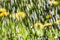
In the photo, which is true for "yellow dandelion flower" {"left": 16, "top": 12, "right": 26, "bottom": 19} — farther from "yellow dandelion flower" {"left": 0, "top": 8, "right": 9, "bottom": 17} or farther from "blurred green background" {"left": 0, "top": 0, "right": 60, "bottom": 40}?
"yellow dandelion flower" {"left": 0, "top": 8, "right": 9, "bottom": 17}

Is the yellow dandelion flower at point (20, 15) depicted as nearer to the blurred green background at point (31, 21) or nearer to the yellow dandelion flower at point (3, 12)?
the blurred green background at point (31, 21)

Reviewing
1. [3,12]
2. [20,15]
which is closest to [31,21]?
[20,15]

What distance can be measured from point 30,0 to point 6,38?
1.23 meters

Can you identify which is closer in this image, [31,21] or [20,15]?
[31,21]

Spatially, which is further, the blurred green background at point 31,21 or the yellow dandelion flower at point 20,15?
the yellow dandelion flower at point 20,15

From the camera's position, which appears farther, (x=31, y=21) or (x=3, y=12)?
(x=3, y=12)

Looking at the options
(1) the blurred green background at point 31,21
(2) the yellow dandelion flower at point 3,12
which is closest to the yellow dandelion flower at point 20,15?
(1) the blurred green background at point 31,21

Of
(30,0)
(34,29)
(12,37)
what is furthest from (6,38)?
(30,0)

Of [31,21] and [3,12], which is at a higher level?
[3,12]

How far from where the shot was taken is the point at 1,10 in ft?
15.1

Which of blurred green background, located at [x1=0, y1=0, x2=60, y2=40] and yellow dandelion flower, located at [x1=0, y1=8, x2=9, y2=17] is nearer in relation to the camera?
blurred green background, located at [x1=0, y1=0, x2=60, y2=40]

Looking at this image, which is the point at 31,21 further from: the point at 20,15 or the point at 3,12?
the point at 3,12

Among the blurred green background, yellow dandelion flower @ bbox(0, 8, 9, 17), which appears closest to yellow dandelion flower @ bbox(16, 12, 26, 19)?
the blurred green background

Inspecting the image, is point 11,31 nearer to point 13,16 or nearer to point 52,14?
point 13,16
